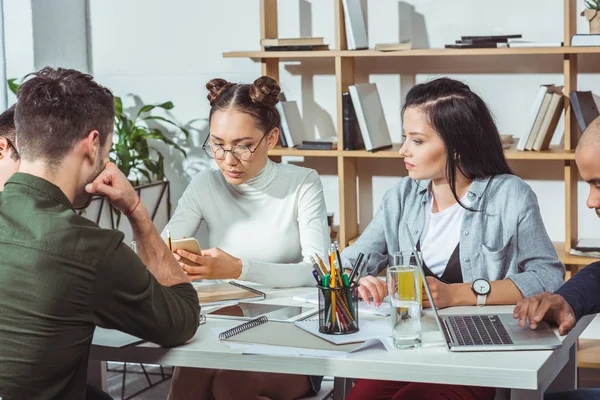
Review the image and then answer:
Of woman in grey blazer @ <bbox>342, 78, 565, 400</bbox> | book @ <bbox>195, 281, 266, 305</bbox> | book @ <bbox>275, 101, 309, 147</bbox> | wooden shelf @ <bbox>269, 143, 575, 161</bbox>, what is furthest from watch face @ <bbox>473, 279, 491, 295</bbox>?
book @ <bbox>275, 101, 309, 147</bbox>

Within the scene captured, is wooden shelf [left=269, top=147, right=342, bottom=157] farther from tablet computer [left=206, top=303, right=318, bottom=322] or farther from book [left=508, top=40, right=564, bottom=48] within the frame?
tablet computer [left=206, top=303, right=318, bottom=322]

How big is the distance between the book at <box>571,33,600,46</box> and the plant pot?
0.18 feet

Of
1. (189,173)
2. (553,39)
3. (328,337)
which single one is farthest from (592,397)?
(189,173)

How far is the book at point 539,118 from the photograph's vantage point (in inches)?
132

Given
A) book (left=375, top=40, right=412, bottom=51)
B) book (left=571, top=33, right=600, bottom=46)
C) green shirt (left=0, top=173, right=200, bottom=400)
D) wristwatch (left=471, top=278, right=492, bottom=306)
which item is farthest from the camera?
book (left=375, top=40, right=412, bottom=51)

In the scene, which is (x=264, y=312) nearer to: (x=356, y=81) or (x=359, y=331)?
(x=359, y=331)

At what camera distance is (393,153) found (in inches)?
139

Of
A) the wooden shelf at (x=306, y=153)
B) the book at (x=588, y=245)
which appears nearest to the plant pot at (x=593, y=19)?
the book at (x=588, y=245)

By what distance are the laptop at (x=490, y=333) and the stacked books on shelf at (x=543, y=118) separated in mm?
1695

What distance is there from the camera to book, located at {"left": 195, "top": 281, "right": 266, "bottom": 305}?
208 cm

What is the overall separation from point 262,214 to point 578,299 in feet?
3.44

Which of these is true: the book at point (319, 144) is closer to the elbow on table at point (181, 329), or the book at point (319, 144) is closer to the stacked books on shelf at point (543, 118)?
the stacked books on shelf at point (543, 118)

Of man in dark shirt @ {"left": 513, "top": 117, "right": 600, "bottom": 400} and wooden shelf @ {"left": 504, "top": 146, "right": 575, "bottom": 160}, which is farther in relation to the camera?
wooden shelf @ {"left": 504, "top": 146, "right": 575, "bottom": 160}

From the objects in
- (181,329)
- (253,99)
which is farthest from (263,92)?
(181,329)
